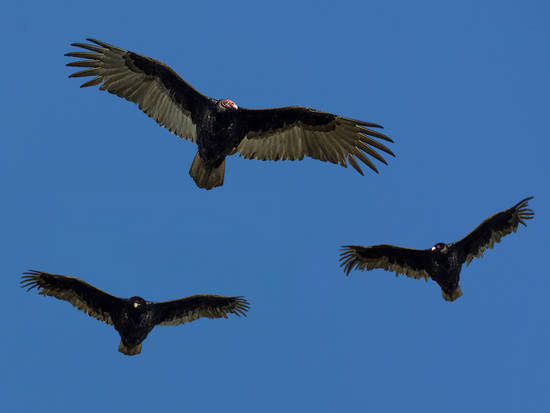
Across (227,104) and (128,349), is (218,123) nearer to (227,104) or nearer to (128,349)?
(227,104)

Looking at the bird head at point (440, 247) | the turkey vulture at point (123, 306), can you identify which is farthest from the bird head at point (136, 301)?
the bird head at point (440, 247)

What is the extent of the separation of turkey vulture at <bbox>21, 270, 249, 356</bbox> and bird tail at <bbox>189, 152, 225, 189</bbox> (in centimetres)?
277

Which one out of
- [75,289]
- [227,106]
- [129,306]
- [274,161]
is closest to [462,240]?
[274,161]

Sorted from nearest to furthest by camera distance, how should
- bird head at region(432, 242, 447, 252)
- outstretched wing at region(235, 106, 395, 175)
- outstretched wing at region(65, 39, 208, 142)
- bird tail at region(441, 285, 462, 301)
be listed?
1. outstretched wing at region(65, 39, 208, 142)
2. outstretched wing at region(235, 106, 395, 175)
3. bird head at region(432, 242, 447, 252)
4. bird tail at region(441, 285, 462, 301)

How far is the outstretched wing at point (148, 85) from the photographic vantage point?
47.6ft

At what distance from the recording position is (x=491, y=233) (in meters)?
17.8

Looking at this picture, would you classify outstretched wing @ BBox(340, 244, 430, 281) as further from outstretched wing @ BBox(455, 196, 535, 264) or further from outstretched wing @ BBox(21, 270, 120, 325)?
outstretched wing @ BBox(21, 270, 120, 325)

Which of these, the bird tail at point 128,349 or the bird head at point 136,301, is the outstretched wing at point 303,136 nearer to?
the bird head at point 136,301

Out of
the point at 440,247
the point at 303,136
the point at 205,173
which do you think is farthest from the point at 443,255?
the point at 205,173

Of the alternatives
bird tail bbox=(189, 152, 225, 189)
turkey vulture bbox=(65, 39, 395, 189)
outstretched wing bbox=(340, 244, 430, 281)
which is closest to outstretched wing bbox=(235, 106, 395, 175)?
turkey vulture bbox=(65, 39, 395, 189)

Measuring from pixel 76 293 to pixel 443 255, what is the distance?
8.51 meters

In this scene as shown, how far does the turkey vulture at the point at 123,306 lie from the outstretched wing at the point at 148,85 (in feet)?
12.6

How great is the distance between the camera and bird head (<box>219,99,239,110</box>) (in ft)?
48.1

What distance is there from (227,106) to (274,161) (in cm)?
173
